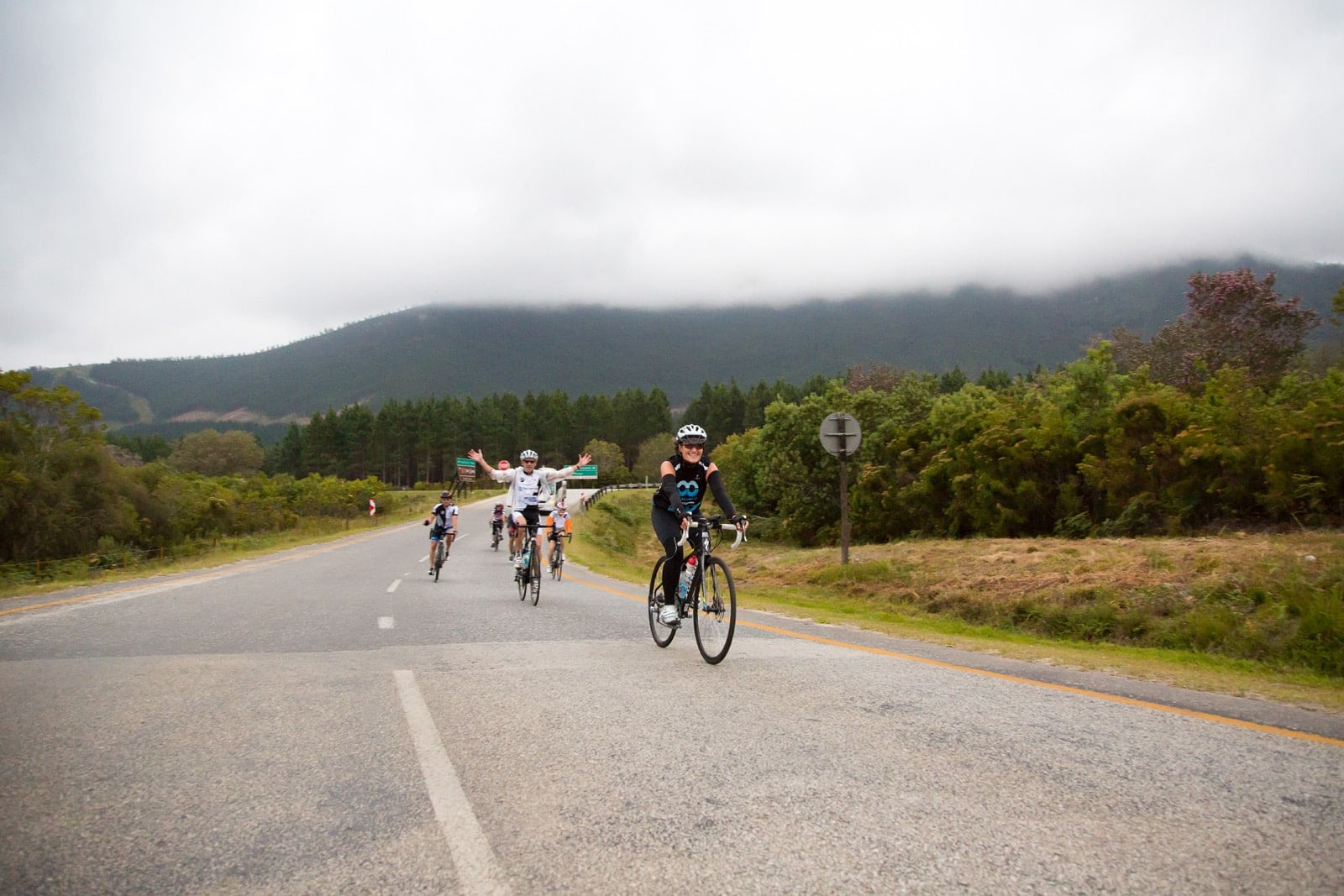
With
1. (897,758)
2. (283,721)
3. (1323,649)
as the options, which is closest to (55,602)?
(283,721)

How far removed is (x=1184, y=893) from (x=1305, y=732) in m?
3.03

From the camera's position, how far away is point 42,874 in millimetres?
3266

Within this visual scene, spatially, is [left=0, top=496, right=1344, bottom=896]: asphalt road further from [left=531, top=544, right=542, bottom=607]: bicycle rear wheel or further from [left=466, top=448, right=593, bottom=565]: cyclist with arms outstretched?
[left=466, top=448, right=593, bottom=565]: cyclist with arms outstretched

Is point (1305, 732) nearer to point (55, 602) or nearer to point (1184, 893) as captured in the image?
point (1184, 893)

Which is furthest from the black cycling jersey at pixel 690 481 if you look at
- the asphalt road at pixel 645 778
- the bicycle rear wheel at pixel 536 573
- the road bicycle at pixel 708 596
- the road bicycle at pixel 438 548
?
the road bicycle at pixel 438 548

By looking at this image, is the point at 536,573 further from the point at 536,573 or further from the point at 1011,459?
the point at 1011,459

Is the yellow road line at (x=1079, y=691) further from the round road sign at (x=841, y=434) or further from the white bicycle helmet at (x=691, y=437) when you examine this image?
the round road sign at (x=841, y=434)

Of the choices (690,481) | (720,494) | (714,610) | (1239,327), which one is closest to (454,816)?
(714,610)

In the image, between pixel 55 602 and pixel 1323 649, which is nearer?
pixel 1323 649

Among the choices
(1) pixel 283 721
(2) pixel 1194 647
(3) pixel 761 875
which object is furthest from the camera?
(2) pixel 1194 647

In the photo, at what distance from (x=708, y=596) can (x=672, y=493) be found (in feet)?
3.47

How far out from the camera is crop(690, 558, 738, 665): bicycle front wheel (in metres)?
7.69

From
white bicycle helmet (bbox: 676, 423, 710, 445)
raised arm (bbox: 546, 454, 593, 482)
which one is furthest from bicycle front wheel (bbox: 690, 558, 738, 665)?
raised arm (bbox: 546, 454, 593, 482)

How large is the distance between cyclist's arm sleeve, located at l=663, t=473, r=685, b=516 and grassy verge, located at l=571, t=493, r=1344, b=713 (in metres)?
3.72
